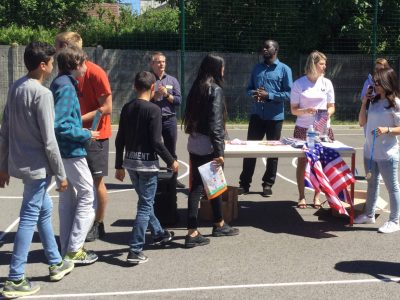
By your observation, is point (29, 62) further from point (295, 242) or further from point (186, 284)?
point (295, 242)

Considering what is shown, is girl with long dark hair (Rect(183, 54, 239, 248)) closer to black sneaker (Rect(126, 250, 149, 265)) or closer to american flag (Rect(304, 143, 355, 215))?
black sneaker (Rect(126, 250, 149, 265))

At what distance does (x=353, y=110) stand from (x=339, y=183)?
39.7 feet

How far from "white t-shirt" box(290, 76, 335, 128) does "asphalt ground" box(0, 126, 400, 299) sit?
1.18 meters

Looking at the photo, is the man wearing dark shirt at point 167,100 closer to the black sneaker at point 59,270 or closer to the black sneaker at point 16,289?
the black sneaker at point 59,270

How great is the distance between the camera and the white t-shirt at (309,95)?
8039 millimetres

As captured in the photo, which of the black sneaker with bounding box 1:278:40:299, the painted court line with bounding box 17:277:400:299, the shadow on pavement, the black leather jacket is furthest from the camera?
the black leather jacket

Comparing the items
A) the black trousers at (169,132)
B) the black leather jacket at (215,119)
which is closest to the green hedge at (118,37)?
the black trousers at (169,132)

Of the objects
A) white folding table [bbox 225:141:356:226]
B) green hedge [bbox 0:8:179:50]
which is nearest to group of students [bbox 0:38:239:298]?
white folding table [bbox 225:141:356:226]

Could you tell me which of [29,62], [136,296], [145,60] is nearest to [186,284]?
[136,296]

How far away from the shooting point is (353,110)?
61.2 feet

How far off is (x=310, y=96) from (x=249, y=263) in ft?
9.15

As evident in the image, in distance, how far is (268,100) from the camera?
8.73 metres

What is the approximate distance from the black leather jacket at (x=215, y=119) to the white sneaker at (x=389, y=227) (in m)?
2.05

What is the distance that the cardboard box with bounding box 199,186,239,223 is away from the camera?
7534 mm
